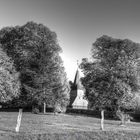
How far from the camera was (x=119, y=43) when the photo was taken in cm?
3622

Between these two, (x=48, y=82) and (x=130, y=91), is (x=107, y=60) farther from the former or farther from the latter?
(x=48, y=82)

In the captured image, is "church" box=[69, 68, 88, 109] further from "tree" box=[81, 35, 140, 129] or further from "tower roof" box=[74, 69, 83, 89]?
"tree" box=[81, 35, 140, 129]

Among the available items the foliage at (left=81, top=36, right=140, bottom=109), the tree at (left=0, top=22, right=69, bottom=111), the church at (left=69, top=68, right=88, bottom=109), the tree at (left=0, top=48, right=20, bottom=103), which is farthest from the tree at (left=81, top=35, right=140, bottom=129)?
the church at (left=69, top=68, right=88, bottom=109)

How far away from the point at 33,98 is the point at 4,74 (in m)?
11.5

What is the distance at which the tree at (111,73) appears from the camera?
2947 cm

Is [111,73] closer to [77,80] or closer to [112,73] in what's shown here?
[112,73]

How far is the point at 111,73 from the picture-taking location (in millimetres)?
29484

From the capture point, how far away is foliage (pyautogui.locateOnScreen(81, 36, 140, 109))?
29.5 metres

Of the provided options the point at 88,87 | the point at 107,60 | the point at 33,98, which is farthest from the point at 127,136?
the point at 33,98

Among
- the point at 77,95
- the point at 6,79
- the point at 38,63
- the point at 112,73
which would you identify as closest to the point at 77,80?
the point at 77,95

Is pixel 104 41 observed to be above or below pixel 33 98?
above

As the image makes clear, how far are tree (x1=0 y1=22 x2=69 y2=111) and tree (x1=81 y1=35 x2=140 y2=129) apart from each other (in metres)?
14.7

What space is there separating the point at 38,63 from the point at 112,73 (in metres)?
21.7

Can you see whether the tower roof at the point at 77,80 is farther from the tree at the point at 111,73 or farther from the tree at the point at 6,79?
the tree at the point at 111,73
